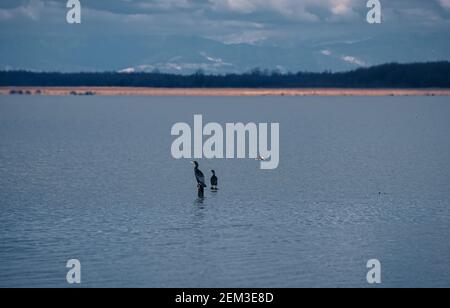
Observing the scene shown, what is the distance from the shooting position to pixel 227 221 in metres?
20.8

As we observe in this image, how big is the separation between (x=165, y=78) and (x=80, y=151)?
510 feet

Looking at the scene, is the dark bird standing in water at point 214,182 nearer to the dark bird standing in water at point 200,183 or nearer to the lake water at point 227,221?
the lake water at point 227,221

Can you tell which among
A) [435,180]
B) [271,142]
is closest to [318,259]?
[435,180]

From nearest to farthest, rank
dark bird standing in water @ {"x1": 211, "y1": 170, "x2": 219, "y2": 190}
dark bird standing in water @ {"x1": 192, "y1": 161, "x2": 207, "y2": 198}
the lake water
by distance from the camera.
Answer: the lake water
dark bird standing in water @ {"x1": 192, "y1": 161, "x2": 207, "y2": 198}
dark bird standing in water @ {"x1": 211, "y1": 170, "x2": 219, "y2": 190}

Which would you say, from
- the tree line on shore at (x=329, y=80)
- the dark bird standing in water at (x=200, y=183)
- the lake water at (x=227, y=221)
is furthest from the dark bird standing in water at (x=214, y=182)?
the tree line on shore at (x=329, y=80)

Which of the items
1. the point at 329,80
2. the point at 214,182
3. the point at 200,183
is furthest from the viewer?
the point at 329,80

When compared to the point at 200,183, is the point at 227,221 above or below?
below

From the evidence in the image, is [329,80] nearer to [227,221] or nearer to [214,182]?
[214,182]

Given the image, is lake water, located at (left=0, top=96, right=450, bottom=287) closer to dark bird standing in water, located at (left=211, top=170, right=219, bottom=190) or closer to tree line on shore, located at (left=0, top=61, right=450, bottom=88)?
dark bird standing in water, located at (left=211, top=170, right=219, bottom=190)

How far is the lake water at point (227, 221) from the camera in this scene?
53.8 feet

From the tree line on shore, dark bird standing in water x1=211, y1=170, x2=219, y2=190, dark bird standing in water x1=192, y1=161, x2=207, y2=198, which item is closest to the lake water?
dark bird standing in water x1=192, y1=161, x2=207, y2=198

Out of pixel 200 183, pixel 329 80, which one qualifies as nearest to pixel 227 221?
pixel 200 183

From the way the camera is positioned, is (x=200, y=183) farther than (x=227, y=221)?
Yes

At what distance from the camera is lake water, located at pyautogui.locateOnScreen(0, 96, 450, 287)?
1639cm
